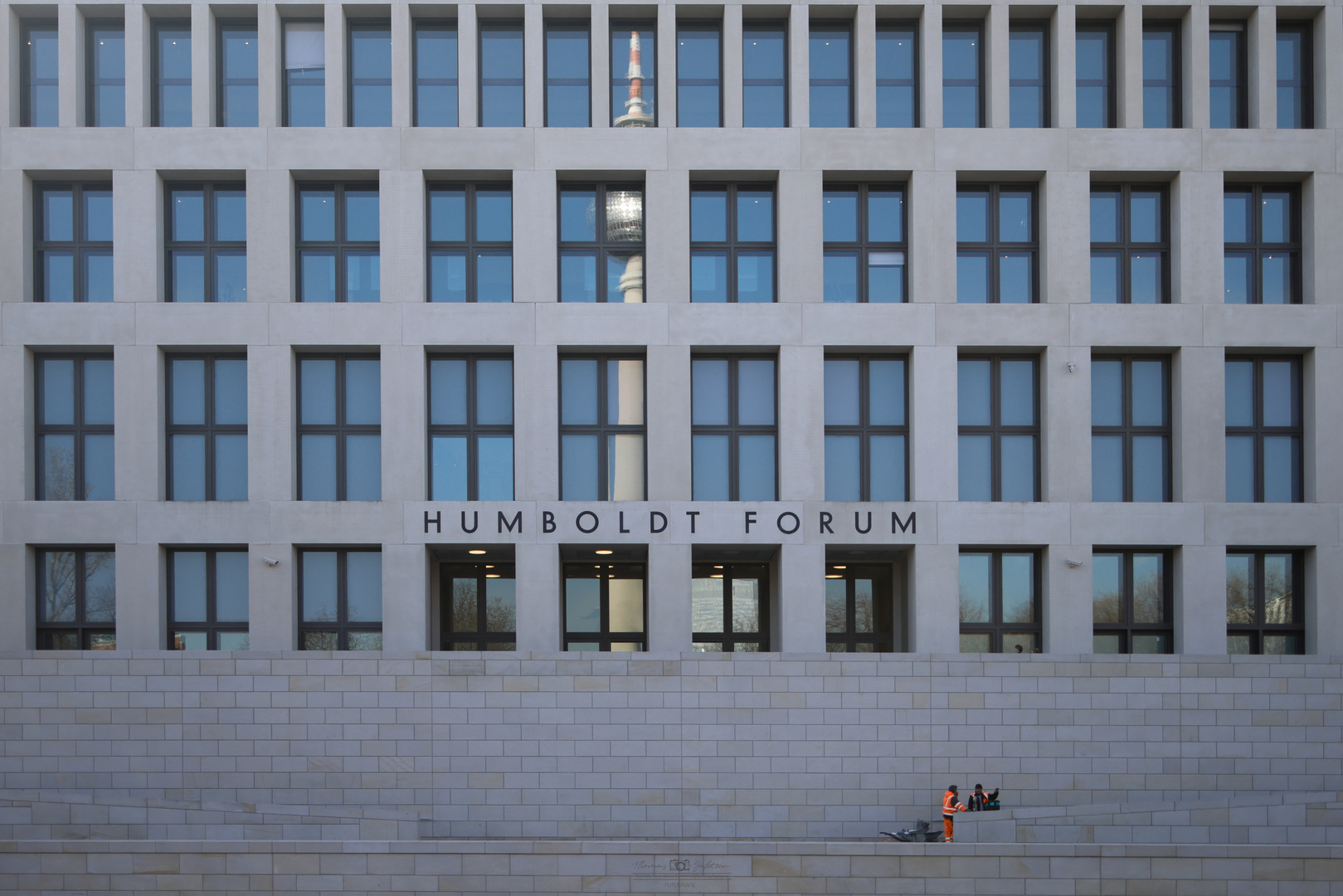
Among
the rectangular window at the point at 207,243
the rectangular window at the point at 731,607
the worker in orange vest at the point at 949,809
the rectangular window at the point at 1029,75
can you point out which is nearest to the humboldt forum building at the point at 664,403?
the rectangular window at the point at 207,243

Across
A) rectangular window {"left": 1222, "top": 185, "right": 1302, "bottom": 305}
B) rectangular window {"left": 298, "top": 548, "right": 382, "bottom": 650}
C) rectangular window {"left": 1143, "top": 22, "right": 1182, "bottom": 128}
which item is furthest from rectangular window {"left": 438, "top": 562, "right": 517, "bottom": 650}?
rectangular window {"left": 1143, "top": 22, "right": 1182, "bottom": 128}

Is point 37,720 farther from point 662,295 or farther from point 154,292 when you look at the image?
point 662,295

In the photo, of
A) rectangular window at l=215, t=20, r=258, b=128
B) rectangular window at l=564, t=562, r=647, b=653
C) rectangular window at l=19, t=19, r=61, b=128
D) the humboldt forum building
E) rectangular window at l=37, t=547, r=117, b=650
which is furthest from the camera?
rectangular window at l=564, t=562, r=647, b=653

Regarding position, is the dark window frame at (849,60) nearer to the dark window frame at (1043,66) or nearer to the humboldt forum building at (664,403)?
the humboldt forum building at (664,403)

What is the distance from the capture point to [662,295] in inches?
866

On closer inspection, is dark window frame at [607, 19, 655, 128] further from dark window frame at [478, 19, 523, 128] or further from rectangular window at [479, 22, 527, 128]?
rectangular window at [479, 22, 527, 128]

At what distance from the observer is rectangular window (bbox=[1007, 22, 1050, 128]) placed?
914 inches

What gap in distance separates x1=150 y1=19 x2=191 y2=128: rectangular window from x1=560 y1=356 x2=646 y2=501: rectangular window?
10.5m

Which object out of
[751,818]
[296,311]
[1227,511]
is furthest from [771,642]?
[296,311]

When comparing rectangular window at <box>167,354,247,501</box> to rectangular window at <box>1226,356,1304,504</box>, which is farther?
rectangular window at <box>1226,356,1304,504</box>

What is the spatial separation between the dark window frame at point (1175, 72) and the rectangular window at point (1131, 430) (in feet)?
18.5

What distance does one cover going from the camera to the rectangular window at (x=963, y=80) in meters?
23.2

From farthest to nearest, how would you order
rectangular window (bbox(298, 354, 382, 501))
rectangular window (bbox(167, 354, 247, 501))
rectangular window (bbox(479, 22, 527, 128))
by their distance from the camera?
rectangular window (bbox(479, 22, 527, 128))
rectangular window (bbox(298, 354, 382, 501))
rectangular window (bbox(167, 354, 247, 501))

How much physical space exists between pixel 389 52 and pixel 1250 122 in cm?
1978
